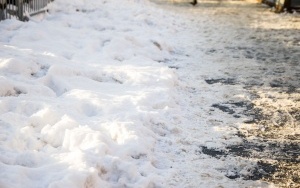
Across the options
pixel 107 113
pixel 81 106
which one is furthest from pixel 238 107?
pixel 81 106

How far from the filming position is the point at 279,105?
219 inches

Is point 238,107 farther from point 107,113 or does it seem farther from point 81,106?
point 81,106

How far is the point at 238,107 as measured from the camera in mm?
5508

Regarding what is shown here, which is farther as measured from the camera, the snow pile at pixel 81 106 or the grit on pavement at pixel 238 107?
the grit on pavement at pixel 238 107

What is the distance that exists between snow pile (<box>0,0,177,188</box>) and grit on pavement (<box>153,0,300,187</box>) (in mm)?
400

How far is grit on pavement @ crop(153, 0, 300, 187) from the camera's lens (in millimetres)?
3738

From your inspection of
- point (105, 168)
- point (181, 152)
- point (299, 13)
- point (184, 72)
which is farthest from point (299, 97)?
point (299, 13)

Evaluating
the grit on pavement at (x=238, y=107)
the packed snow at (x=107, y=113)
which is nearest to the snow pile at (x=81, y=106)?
the packed snow at (x=107, y=113)

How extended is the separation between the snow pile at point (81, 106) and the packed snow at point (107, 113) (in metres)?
0.01

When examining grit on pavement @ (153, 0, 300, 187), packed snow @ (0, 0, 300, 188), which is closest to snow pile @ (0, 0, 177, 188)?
packed snow @ (0, 0, 300, 188)

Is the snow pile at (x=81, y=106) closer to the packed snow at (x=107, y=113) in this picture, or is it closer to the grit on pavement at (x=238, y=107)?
the packed snow at (x=107, y=113)

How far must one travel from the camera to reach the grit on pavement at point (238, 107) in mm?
3738

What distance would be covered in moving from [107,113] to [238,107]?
86.3 inches

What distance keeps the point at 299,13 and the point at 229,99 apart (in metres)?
11.8
